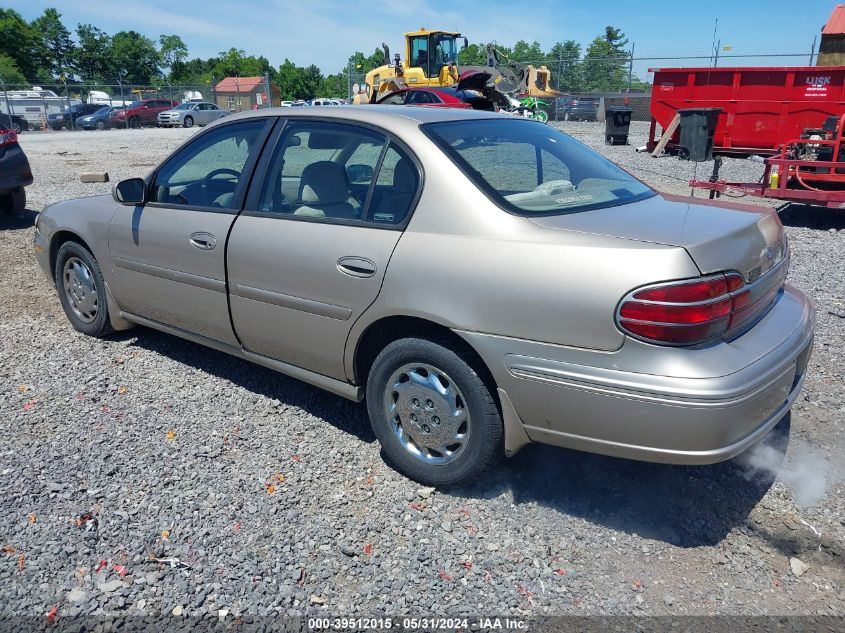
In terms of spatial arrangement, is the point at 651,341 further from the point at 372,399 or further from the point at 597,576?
the point at 372,399

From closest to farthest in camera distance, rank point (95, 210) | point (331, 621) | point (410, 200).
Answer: point (331, 621) < point (410, 200) < point (95, 210)

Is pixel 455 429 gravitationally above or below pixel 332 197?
below

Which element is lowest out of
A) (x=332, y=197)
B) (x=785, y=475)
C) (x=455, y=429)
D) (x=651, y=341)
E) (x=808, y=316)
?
(x=785, y=475)

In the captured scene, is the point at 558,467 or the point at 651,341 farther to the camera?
the point at 558,467

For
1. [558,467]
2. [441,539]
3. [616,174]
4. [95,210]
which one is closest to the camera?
[441,539]

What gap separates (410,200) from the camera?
124 inches

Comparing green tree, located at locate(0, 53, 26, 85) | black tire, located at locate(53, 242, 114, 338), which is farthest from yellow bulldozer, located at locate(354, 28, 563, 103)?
green tree, located at locate(0, 53, 26, 85)

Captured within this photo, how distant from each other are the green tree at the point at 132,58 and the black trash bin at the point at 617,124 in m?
78.0

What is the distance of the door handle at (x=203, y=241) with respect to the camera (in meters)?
3.84

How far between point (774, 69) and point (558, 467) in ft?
44.7

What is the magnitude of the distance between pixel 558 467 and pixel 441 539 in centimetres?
83

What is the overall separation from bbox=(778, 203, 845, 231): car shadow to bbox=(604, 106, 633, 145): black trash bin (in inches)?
380

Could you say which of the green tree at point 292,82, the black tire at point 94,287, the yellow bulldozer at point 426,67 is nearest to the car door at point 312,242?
the black tire at point 94,287

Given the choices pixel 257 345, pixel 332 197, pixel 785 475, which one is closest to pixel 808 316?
pixel 785 475
